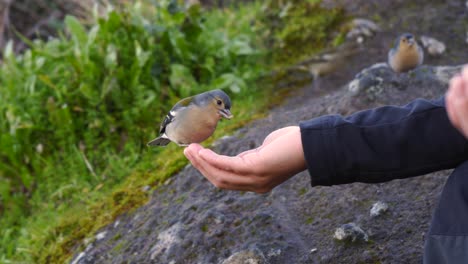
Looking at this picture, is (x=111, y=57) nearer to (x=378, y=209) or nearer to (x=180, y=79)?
(x=180, y=79)

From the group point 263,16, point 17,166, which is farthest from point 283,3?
point 17,166

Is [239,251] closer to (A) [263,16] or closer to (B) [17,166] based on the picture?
(B) [17,166]

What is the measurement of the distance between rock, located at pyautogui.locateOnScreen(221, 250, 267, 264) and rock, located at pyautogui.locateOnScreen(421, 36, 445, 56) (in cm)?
312

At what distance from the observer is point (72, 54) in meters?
5.02

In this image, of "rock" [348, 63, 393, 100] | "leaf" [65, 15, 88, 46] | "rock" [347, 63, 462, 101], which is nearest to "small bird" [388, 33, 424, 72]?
"rock" [347, 63, 462, 101]

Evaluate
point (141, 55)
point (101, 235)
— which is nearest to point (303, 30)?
point (141, 55)

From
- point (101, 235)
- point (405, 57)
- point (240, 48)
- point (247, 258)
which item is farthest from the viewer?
point (240, 48)

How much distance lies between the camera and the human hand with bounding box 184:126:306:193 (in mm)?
1862

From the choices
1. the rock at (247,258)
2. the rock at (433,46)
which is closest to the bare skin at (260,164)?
the rock at (247,258)

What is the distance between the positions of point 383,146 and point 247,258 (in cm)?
76

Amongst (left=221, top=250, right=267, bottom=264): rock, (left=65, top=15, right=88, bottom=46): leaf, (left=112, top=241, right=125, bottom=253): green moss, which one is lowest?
(left=112, top=241, right=125, bottom=253): green moss

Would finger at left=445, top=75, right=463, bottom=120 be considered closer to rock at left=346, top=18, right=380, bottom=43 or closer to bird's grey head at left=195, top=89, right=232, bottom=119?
bird's grey head at left=195, top=89, right=232, bottom=119

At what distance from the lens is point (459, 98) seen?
4.75ft

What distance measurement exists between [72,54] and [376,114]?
12.2 ft
